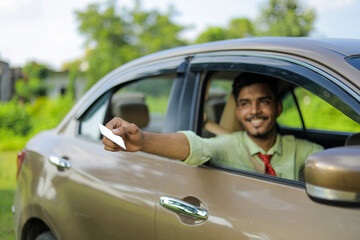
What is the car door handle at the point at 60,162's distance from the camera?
236 cm

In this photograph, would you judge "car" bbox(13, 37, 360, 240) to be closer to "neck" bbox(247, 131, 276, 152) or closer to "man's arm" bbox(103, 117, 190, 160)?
"man's arm" bbox(103, 117, 190, 160)

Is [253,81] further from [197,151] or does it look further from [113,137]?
[113,137]

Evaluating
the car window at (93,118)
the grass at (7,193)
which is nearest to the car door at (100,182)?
the car window at (93,118)

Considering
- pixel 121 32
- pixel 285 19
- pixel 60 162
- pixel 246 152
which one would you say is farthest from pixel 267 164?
pixel 121 32

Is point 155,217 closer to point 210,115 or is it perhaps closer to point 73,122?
point 73,122

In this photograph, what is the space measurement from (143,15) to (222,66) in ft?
133

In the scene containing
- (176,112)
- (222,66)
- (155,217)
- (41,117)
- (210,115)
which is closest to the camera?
(155,217)

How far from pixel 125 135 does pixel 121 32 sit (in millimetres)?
40260

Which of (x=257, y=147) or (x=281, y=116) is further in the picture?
(x=281, y=116)

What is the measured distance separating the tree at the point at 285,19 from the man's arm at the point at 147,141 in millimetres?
25355

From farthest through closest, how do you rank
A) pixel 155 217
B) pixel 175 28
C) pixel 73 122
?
pixel 175 28
pixel 73 122
pixel 155 217

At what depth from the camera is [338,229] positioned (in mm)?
1285

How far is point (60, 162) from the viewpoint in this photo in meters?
2.40

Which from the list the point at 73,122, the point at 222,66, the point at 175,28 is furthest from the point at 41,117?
the point at 175,28
